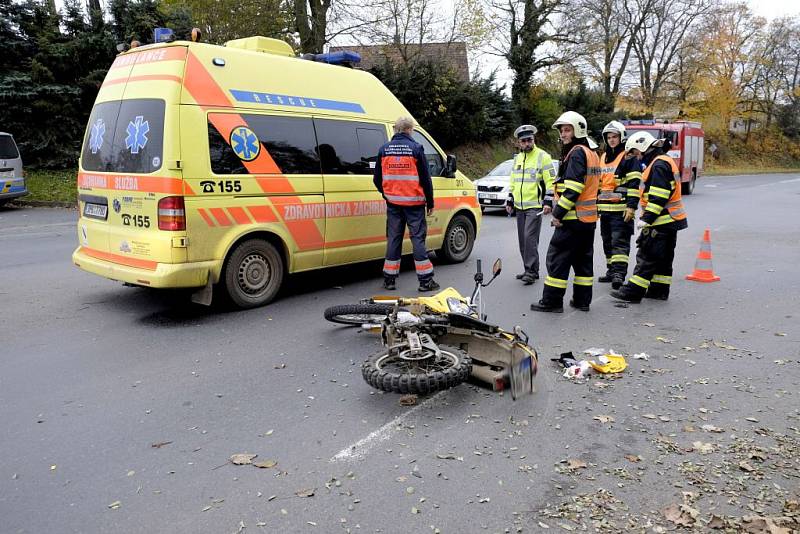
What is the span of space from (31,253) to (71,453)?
7284mm

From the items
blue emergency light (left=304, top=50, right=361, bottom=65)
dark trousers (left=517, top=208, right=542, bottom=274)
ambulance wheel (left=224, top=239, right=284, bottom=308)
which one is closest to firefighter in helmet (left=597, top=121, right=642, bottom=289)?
dark trousers (left=517, top=208, right=542, bottom=274)

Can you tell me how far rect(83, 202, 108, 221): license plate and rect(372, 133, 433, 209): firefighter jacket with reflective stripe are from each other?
9.21 feet

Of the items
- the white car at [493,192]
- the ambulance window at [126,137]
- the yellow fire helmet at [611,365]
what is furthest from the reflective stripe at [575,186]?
the white car at [493,192]

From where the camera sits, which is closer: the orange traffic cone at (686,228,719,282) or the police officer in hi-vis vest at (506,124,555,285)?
the police officer in hi-vis vest at (506,124,555,285)

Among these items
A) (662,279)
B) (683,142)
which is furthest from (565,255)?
(683,142)

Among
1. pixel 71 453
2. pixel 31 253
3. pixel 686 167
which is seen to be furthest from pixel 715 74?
pixel 71 453

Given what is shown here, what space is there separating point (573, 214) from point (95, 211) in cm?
472

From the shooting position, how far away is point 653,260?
6.85 meters

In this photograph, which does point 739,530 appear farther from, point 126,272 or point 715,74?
point 715,74

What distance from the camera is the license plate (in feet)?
20.0

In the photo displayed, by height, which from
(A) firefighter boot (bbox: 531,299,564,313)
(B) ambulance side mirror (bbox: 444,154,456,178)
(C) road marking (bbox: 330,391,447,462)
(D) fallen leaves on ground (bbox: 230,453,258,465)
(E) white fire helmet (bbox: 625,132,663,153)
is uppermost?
(E) white fire helmet (bbox: 625,132,663,153)

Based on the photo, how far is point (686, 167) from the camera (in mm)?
23234

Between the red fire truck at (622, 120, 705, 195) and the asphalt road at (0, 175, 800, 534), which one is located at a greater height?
the red fire truck at (622, 120, 705, 195)

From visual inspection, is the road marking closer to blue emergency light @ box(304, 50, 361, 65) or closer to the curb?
blue emergency light @ box(304, 50, 361, 65)
